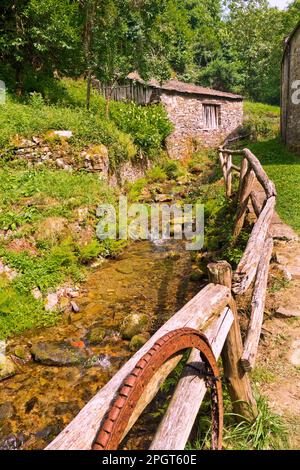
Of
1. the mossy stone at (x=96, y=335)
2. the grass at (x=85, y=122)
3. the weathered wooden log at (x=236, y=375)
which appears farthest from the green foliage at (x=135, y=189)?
the weathered wooden log at (x=236, y=375)

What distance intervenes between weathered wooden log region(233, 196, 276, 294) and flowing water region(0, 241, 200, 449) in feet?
8.38

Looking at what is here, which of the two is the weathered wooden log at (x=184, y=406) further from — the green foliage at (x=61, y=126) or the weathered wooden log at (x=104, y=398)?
the green foliage at (x=61, y=126)

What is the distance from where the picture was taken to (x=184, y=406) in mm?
2086

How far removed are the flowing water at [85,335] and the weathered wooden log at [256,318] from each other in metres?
2.39

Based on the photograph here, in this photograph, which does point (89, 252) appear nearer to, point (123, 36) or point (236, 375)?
point (236, 375)

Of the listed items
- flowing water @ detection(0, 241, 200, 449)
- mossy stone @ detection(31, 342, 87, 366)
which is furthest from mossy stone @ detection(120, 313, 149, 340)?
mossy stone @ detection(31, 342, 87, 366)

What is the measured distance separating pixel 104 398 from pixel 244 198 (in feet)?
20.4

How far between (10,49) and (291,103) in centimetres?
1189

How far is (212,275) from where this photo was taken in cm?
285

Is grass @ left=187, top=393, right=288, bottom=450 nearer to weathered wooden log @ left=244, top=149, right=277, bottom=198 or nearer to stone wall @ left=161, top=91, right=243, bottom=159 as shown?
weathered wooden log @ left=244, top=149, right=277, bottom=198

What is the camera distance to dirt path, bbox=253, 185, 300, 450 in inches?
130
